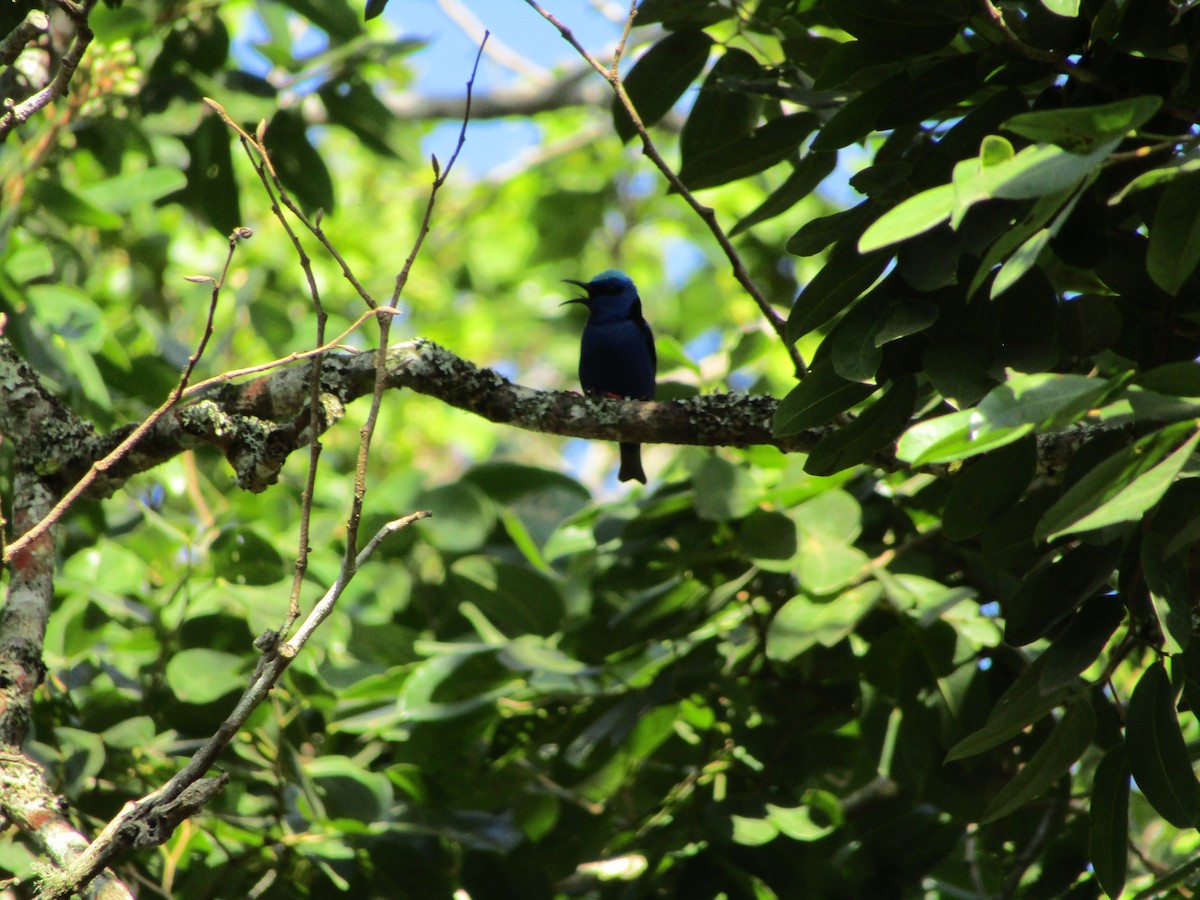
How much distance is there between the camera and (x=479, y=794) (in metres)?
3.41

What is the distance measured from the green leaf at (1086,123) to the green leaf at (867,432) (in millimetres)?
673

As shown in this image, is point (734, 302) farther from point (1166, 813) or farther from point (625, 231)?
point (1166, 813)

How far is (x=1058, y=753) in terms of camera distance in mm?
2135

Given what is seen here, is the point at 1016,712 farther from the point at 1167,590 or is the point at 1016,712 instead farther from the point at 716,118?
the point at 716,118

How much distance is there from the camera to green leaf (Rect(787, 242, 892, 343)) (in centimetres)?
201

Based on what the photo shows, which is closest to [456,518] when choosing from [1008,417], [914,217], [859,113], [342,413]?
[342,413]

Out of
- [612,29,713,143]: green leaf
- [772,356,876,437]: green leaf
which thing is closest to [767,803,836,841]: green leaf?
[772,356,876,437]: green leaf

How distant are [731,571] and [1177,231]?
79.1 inches

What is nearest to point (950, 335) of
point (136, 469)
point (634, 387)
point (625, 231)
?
point (136, 469)

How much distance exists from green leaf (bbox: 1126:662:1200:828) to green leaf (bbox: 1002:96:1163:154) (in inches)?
42.6

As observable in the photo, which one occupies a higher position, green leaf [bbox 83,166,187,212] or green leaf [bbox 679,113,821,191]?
green leaf [bbox 83,166,187,212]

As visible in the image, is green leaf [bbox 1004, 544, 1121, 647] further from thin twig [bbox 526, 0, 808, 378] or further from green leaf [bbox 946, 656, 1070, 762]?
thin twig [bbox 526, 0, 808, 378]

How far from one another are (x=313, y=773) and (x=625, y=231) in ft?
21.2

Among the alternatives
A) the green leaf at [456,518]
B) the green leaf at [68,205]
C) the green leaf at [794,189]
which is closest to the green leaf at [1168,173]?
the green leaf at [794,189]
